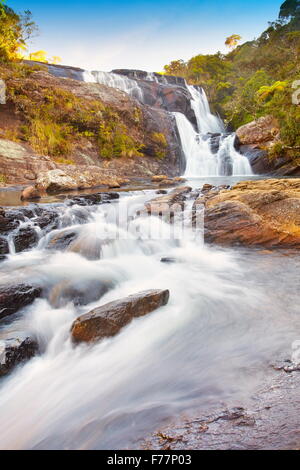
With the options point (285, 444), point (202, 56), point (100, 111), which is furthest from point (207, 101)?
point (285, 444)

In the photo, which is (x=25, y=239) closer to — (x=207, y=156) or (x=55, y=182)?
(x=55, y=182)

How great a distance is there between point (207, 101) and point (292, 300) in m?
28.0

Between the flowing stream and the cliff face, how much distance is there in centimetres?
761

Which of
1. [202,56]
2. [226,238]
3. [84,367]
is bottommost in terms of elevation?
[84,367]

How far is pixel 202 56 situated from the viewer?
34.7 meters

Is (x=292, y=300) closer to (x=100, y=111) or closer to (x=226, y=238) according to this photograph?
(x=226, y=238)

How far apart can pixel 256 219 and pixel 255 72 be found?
29.7 m

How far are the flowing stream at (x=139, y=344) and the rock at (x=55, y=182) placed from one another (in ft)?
14.6

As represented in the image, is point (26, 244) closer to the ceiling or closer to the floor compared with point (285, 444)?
closer to the ceiling

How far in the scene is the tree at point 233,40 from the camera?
136 ft

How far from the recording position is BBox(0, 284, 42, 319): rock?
311cm

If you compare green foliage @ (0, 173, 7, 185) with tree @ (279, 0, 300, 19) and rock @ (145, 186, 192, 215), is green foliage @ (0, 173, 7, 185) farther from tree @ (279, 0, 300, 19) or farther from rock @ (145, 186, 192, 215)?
tree @ (279, 0, 300, 19)

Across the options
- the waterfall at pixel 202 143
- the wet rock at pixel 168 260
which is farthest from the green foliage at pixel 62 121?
the wet rock at pixel 168 260

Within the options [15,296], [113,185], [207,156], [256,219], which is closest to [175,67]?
[207,156]
